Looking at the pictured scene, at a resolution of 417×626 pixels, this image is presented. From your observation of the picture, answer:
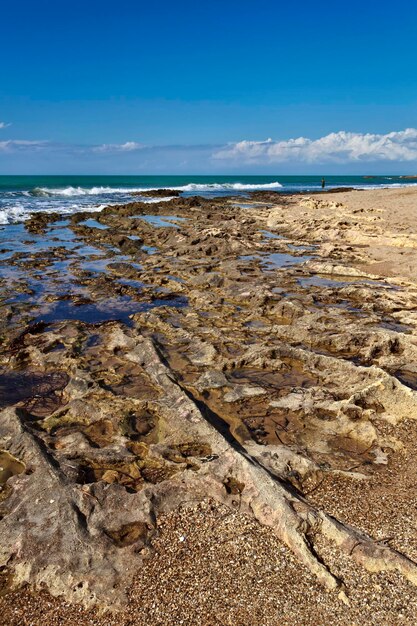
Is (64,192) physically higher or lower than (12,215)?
higher

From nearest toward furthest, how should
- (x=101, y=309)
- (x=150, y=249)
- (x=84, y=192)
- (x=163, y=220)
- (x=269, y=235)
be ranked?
(x=101, y=309)
(x=150, y=249)
(x=269, y=235)
(x=163, y=220)
(x=84, y=192)

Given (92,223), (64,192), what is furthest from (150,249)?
(64,192)

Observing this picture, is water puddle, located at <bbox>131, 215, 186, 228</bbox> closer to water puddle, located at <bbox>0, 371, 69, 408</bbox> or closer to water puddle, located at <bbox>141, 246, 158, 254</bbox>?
water puddle, located at <bbox>141, 246, 158, 254</bbox>

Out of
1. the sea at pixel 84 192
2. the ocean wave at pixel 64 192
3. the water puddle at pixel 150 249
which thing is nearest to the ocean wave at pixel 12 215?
the sea at pixel 84 192

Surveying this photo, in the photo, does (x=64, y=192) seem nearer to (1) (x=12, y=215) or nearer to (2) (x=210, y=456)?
(1) (x=12, y=215)

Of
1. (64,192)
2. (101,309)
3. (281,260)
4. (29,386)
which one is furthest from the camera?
(64,192)

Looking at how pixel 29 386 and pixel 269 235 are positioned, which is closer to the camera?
pixel 29 386

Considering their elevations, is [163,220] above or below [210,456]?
above

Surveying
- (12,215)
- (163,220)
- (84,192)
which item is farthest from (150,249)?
(84,192)

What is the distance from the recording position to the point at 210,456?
216 inches

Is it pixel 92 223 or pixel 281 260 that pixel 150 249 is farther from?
pixel 92 223

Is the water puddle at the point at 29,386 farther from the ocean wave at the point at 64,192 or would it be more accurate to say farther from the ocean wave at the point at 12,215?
the ocean wave at the point at 64,192

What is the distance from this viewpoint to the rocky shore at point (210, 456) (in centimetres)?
375

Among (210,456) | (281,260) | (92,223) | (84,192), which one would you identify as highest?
(84,192)
